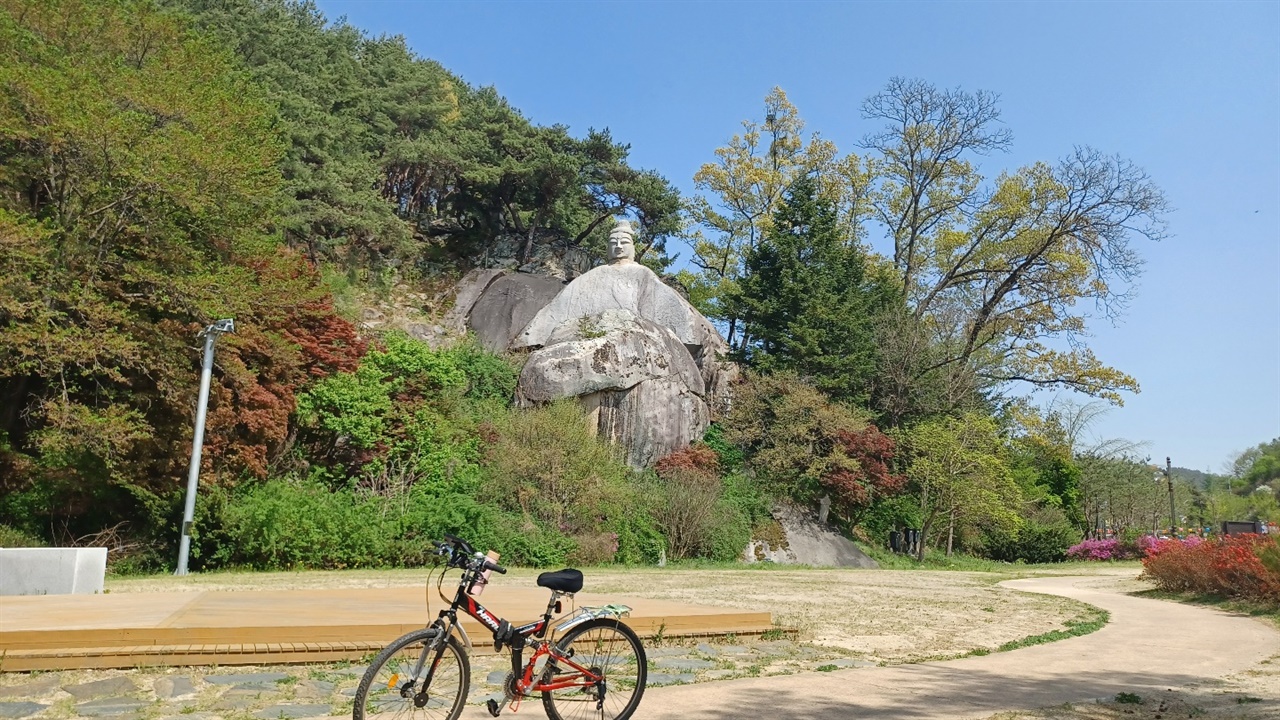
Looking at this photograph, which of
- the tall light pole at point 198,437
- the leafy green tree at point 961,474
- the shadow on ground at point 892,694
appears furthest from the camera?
the leafy green tree at point 961,474

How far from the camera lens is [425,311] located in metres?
32.5

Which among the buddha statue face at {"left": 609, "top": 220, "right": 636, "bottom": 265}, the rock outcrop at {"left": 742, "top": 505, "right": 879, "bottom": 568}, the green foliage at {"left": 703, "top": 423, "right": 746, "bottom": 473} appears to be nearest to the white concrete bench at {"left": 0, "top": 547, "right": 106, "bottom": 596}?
the rock outcrop at {"left": 742, "top": 505, "right": 879, "bottom": 568}

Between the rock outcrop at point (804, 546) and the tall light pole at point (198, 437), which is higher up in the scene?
the tall light pole at point (198, 437)

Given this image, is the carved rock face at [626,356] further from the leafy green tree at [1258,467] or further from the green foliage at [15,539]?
the leafy green tree at [1258,467]

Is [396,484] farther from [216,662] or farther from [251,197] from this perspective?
[216,662]

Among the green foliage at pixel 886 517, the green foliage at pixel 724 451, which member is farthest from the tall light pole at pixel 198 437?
the green foliage at pixel 886 517

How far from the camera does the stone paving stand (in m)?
4.54

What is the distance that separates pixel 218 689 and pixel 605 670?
223 cm

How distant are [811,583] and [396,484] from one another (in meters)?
9.38

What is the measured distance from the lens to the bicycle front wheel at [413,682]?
4.04m

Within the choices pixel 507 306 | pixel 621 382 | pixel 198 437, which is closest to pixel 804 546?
pixel 621 382

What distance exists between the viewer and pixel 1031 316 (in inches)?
1303

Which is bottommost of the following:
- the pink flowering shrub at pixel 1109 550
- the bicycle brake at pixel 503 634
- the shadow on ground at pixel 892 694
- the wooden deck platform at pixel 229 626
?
the pink flowering shrub at pixel 1109 550

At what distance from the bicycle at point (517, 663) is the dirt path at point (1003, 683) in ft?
1.07
